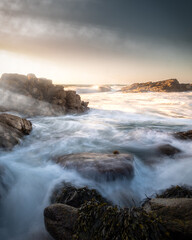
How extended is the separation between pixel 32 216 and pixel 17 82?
11536 mm

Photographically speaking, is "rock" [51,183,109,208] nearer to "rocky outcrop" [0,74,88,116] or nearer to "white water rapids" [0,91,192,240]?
"white water rapids" [0,91,192,240]

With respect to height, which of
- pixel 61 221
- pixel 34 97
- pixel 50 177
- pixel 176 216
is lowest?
pixel 50 177

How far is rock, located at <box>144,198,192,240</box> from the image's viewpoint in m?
1.65

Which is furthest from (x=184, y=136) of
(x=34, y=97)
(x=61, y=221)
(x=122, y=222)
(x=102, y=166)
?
(x=34, y=97)

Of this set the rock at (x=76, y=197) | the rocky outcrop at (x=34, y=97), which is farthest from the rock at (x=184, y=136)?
the rocky outcrop at (x=34, y=97)

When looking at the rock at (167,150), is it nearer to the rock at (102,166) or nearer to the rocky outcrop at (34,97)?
the rock at (102,166)

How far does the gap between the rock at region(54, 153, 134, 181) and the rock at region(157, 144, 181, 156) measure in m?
1.61

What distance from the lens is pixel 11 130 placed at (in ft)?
18.5

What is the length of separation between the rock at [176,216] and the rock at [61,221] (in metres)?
1.07

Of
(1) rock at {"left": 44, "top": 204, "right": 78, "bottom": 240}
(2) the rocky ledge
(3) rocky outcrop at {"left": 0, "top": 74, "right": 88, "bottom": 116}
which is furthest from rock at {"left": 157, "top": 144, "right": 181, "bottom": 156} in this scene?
(3) rocky outcrop at {"left": 0, "top": 74, "right": 88, "bottom": 116}

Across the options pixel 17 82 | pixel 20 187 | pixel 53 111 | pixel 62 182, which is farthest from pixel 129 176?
pixel 17 82

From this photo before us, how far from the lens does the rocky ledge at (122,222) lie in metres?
1.71

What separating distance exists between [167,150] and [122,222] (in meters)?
3.71

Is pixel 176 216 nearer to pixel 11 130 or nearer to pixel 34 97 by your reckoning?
pixel 11 130
